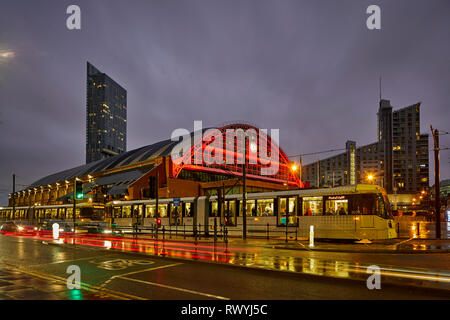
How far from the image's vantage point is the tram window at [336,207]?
23312 millimetres

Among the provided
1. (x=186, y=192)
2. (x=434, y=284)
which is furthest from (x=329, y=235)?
(x=186, y=192)

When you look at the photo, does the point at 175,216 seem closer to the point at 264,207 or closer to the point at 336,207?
the point at 264,207

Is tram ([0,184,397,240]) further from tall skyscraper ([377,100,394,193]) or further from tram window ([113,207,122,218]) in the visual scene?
tall skyscraper ([377,100,394,193])

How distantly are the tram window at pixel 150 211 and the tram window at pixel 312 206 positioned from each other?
16670 mm

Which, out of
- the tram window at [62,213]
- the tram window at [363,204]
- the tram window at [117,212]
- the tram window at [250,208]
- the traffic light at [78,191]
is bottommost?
the tram window at [62,213]

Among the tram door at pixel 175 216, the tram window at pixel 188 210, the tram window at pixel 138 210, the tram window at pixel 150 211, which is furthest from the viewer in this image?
the tram window at pixel 138 210

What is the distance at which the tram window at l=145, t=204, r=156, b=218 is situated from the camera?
117 ft

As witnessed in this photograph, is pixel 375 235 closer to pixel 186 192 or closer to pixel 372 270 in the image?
pixel 372 270

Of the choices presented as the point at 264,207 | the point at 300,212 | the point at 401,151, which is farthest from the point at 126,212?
the point at 401,151

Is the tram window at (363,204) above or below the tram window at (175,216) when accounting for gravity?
above

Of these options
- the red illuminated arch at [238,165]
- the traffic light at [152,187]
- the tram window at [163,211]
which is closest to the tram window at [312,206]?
the traffic light at [152,187]

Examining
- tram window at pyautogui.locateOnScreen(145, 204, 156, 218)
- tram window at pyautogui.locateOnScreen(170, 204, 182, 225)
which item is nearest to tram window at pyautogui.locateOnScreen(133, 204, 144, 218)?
tram window at pyautogui.locateOnScreen(145, 204, 156, 218)

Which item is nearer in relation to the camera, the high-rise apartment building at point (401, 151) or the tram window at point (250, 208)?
the tram window at point (250, 208)

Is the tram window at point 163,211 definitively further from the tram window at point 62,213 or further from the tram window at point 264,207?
the tram window at point 62,213
